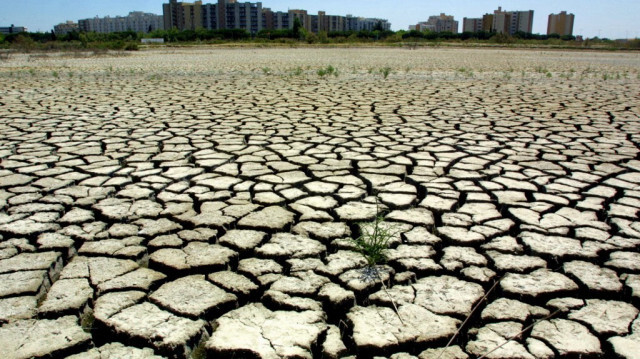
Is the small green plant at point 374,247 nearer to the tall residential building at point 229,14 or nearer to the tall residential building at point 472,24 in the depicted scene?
the tall residential building at point 229,14

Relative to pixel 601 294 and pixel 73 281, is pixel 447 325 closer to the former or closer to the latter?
pixel 601 294

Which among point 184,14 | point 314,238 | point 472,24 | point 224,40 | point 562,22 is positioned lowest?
point 314,238

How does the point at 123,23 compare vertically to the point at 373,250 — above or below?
above

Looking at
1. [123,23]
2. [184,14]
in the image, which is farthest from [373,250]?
[123,23]

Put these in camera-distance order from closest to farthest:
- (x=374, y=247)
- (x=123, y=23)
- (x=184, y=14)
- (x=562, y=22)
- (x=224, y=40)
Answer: (x=374, y=247)
(x=224, y=40)
(x=562, y=22)
(x=184, y=14)
(x=123, y=23)

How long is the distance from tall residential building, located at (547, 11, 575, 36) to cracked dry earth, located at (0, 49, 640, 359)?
11267 cm

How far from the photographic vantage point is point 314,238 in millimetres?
2084

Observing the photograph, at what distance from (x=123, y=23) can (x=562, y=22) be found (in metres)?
127

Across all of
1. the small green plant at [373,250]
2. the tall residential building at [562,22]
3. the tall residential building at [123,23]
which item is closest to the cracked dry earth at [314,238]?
the small green plant at [373,250]

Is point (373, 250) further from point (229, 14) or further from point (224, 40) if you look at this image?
point (229, 14)

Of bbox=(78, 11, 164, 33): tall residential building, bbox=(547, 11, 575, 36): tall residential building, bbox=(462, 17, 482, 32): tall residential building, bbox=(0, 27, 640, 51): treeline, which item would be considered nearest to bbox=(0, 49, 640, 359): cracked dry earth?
bbox=(0, 27, 640, 51): treeline

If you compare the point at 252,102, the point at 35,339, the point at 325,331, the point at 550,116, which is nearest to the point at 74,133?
the point at 252,102

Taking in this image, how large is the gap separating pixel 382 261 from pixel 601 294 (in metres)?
0.78

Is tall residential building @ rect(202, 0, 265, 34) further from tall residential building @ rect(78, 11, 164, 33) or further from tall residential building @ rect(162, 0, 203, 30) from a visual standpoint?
tall residential building @ rect(78, 11, 164, 33)
